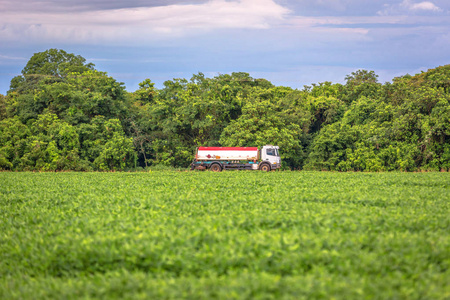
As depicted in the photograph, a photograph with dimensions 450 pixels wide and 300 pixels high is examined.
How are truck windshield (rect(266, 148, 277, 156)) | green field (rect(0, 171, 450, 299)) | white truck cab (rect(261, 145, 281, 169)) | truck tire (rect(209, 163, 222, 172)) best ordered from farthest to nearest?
truck windshield (rect(266, 148, 277, 156))
white truck cab (rect(261, 145, 281, 169))
truck tire (rect(209, 163, 222, 172))
green field (rect(0, 171, 450, 299))

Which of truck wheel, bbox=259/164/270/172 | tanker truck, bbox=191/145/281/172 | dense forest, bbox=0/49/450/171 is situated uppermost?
dense forest, bbox=0/49/450/171

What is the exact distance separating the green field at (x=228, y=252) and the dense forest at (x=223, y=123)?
94.5 feet

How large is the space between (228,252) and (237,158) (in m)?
29.5

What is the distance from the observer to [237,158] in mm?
37469

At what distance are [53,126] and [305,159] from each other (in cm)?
2518

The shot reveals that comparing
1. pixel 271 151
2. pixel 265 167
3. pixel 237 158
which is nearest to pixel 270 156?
pixel 271 151

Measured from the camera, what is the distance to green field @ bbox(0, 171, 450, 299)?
6609 mm

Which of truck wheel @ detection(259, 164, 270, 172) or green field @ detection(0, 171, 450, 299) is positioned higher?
truck wheel @ detection(259, 164, 270, 172)

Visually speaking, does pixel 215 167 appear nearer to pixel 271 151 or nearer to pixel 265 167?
pixel 265 167

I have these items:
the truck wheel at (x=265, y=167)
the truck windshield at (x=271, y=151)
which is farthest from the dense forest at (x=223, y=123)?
the truck wheel at (x=265, y=167)

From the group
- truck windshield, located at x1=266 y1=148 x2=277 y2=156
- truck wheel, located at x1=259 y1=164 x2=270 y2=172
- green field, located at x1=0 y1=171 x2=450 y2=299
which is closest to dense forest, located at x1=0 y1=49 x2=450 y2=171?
truck windshield, located at x1=266 y1=148 x2=277 y2=156

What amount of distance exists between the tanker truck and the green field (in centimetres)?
2401

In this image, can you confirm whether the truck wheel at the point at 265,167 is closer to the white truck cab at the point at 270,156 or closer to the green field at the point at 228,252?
the white truck cab at the point at 270,156

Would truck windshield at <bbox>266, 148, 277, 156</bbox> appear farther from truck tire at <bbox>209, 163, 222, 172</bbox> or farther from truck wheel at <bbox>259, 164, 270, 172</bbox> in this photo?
truck tire at <bbox>209, 163, 222, 172</bbox>
